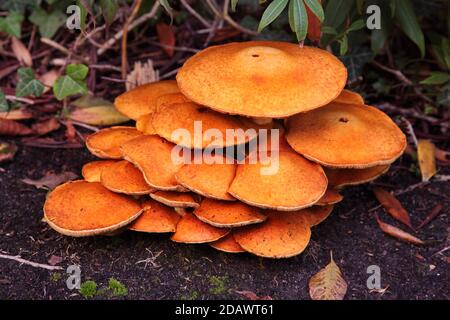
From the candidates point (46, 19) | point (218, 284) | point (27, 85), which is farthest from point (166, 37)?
point (218, 284)

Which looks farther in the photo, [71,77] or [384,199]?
[71,77]

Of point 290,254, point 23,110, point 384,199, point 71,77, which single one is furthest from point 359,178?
point 23,110

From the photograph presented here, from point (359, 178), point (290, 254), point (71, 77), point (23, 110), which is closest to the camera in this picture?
point (290, 254)

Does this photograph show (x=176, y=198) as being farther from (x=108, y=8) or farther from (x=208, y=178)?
(x=108, y=8)

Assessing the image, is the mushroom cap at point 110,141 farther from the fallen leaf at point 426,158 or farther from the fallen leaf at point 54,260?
the fallen leaf at point 426,158

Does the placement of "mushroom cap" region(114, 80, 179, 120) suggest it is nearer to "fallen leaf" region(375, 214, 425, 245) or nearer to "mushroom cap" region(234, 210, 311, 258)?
"mushroom cap" region(234, 210, 311, 258)

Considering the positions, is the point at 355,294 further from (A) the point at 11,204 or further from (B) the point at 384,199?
(A) the point at 11,204
